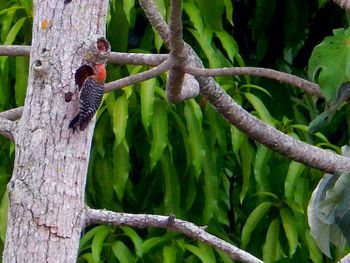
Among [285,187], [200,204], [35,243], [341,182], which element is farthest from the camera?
[200,204]

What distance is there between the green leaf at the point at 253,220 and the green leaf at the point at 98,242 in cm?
32

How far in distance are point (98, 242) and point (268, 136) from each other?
654 mm

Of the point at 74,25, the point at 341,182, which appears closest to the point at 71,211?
the point at 74,25

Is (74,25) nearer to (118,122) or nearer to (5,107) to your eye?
(118,122)

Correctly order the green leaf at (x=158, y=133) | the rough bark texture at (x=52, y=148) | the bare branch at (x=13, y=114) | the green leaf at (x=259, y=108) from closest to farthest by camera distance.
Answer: the rough bark texture at (x=52, y=148) → the bare branch at (x=13, y=114) → the green leaf at (x=158, y=133) → the green leaf at (x=259, y=108)

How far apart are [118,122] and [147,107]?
0.23ft

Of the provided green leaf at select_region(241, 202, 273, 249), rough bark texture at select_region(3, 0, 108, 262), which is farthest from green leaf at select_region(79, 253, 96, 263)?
rough bark texture at select_region(3, 0, 108, 262)

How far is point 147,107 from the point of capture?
2168mm

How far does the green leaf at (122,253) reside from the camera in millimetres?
2234

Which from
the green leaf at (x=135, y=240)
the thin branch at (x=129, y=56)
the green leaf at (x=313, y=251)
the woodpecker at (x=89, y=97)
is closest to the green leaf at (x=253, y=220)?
the green leaf at (x=313, y=251)

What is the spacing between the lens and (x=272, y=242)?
2371 millimetres

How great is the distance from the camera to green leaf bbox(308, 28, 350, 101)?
1.55 m

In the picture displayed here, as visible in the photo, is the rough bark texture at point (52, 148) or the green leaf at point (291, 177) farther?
the green leaf at point (291, 177)

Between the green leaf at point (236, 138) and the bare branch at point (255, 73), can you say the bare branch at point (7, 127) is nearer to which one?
the bare branch at point (255, 73)
